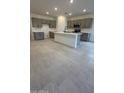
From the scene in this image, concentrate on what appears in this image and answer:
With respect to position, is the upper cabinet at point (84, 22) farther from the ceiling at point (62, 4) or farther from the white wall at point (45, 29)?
the white wall at point (45, 29)

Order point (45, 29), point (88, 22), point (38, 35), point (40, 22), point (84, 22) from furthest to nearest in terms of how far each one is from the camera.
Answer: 1. point (45, 29)
2. point (40, 22)
3. point (38, 35)
4. point (84, 22)
5. point (88, 22)

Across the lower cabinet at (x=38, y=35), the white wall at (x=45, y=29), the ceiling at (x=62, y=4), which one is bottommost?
the lower cabinet at (x=38, y=35)

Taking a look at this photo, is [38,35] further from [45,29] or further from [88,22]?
[88,22]

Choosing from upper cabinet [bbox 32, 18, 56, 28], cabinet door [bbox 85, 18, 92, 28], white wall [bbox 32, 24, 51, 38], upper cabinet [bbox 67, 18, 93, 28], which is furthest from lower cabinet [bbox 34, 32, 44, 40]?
cabinet door [bbox 85, 18, 92, 28]

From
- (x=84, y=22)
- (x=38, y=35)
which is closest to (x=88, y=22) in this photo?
(x=84, y=22)

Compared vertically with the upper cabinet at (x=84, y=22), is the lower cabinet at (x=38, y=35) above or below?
below

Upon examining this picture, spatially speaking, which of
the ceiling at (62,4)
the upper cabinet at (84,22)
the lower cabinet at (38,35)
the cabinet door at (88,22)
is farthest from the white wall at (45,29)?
the cabinet door at (88,22)

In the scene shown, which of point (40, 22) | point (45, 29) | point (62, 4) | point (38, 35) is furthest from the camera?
point (45, 29)

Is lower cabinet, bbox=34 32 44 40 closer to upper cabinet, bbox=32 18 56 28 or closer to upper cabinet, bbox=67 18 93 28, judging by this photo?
upper cabinet, bbox=32 18 56 28
